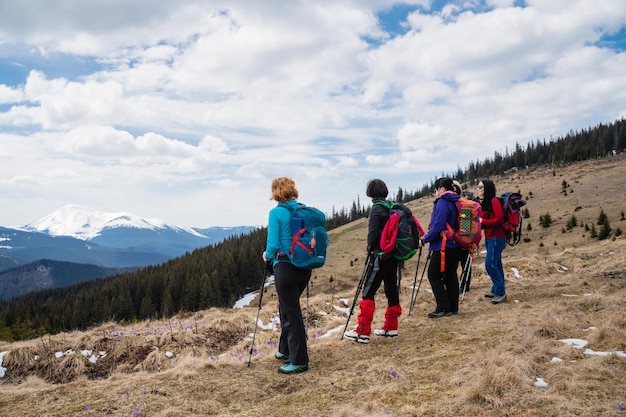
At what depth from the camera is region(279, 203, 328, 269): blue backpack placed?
5.89 metres

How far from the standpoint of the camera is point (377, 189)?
24.2 ft

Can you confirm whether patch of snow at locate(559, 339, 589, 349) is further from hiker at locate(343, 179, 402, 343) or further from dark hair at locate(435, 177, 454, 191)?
dark hair at locate(435, 177, 454, 191)

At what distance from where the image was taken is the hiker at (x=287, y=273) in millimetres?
5934

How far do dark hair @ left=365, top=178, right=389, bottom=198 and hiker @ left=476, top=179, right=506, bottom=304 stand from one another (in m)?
3.65

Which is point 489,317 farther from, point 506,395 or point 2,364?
point 2,364

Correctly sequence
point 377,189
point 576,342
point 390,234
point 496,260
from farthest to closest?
point 496,260 < point 377,189 < point 390,234 < point 576,342

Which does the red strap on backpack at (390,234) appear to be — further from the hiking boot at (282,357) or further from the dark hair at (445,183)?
the hiking boot at (282,357)

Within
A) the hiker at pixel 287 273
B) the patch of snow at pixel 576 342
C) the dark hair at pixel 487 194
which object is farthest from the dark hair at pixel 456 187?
the hiker at pixel 287 273

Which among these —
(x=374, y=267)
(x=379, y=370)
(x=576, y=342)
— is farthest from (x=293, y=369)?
(x=576, y=342)

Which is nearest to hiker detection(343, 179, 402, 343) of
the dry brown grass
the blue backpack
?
the dry brown grass

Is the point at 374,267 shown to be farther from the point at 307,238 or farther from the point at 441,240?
the point at 441,240

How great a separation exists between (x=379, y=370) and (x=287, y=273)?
2019 mm

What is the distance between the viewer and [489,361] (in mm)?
5062

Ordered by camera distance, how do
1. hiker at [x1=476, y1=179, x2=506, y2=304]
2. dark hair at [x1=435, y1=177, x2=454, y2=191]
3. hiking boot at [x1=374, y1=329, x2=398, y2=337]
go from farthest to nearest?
hiker at [x1=476, y1=179, x2=506, y2=304] → dark hair at [x1=435, y1=177, x2=454, y2=191] → hiking boot at [x1=374, y1=329, x2=398, y2=337]
